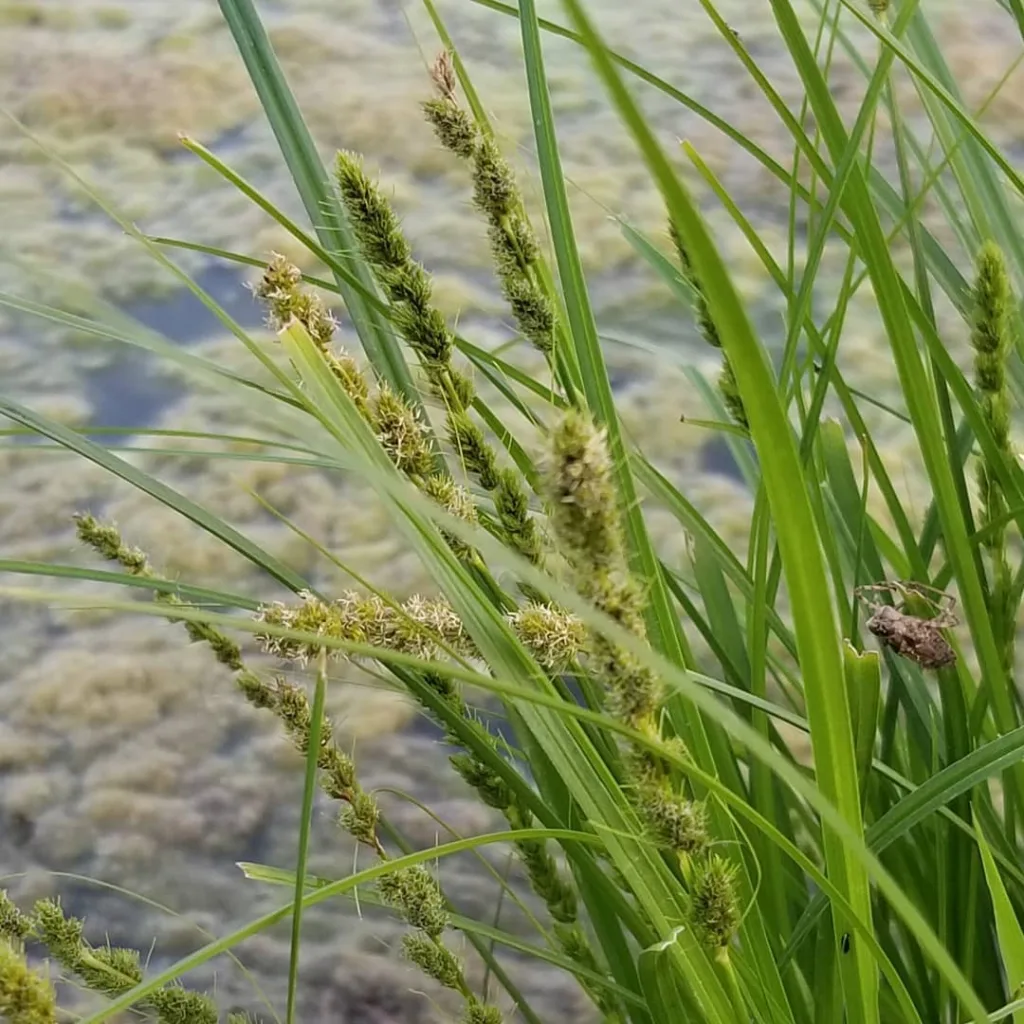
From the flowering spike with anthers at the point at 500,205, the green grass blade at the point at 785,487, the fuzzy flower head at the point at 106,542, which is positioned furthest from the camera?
the fuzzy flower head at the point at 106,542

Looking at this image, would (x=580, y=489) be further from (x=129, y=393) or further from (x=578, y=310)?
(x=129, y=393)

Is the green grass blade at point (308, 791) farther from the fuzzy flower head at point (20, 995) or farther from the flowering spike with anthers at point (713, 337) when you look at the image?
the flowering spike with anthers at point (713, 337)

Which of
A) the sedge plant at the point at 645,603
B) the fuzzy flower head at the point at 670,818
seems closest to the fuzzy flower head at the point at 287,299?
the sedge plant at the point at 645,603

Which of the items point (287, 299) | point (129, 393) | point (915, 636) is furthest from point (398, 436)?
point (129, 393)

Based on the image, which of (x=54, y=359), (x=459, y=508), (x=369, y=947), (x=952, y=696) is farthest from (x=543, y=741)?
(x=54, y=359)

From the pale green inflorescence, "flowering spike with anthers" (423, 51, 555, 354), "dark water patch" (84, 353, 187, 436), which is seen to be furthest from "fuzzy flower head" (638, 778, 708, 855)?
"dark water patch" (84, 353, 187, 436)

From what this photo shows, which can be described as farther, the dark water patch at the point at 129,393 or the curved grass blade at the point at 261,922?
the dark water patch at the point at 129,393

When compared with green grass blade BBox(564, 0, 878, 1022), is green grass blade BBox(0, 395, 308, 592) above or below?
below

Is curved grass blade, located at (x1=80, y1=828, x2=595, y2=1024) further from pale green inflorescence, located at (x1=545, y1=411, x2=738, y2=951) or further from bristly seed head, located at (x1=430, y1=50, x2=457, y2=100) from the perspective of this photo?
bristly seed head, located at (x1=430, y1=50, x2=457, y2=100)

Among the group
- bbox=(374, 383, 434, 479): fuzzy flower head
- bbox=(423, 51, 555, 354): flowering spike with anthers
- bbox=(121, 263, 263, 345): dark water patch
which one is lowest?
bbox=(121, 263, 263, 345): dark water patch
